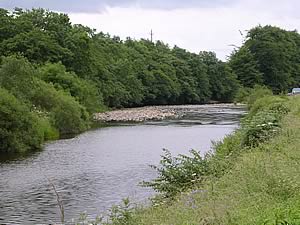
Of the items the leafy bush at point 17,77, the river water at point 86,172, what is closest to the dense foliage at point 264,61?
the river water at point 86,172

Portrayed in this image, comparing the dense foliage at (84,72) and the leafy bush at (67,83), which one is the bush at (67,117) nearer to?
the dense foliage at (84,72)

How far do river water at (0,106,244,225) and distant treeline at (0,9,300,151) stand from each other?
351cm

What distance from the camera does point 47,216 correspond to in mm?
17516

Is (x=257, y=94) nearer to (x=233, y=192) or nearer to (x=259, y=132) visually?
(x=259, y=132)

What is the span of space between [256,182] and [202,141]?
2796 cm

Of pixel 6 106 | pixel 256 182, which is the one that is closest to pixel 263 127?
pixel 256 182

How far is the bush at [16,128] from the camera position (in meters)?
36.8

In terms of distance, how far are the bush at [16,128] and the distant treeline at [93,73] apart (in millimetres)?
59

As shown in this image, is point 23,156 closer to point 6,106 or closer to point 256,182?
point 6,106

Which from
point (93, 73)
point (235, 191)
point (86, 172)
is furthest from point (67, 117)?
point (235, 191)

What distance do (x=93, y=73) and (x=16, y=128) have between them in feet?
135

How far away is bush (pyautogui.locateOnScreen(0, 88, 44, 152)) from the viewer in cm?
3675

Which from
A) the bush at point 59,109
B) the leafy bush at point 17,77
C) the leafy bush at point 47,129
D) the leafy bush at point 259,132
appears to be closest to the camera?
the leafy bush at point 259,132

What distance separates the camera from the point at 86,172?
87.5 feet
